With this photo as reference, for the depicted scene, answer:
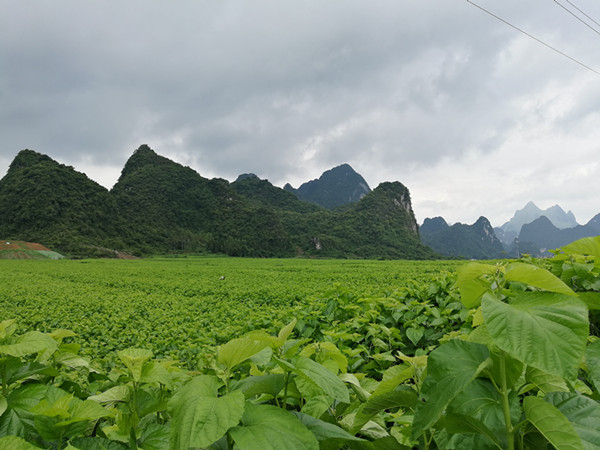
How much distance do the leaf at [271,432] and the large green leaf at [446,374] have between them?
174 millimetres

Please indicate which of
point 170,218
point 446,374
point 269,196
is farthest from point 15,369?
point 269,196

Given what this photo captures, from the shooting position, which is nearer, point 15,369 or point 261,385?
point 261,385

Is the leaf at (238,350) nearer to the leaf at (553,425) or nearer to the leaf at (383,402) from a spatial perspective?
the leaf at (383,402)

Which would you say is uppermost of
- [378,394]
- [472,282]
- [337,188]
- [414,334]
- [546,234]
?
[337,188]

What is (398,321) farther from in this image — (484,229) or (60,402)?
(484,229)

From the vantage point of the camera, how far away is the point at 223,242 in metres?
59.8

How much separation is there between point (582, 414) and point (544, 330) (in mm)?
179

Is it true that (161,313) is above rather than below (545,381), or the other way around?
below

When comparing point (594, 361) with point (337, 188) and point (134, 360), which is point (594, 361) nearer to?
point (134, 360)

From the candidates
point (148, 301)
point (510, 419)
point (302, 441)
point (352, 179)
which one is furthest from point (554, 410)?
point (352, 179)

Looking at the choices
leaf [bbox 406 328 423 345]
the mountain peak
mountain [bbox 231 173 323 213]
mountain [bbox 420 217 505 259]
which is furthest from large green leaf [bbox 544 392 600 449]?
mountain [bbox 420 217 505 259]

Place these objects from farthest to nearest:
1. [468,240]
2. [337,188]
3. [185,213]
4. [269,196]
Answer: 1. [337,188]
2. [468,240]
3. [269,196]
4. [185,213]

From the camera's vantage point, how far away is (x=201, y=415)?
0.52 metres

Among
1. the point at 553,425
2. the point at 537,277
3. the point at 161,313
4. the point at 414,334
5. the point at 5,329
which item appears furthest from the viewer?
the point at 161,313
